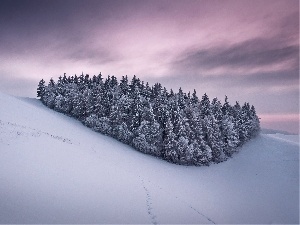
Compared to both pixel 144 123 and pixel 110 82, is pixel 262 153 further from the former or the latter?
pixel 110 82

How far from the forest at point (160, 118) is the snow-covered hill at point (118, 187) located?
2.69 metres

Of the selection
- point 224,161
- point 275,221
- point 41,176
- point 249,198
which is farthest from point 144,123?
point 41,176

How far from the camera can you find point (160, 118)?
49.5 meters

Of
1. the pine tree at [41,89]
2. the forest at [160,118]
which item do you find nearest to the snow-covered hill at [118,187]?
the forest at [160,118]

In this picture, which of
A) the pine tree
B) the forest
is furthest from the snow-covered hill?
the pine tree

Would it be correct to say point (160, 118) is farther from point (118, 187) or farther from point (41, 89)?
point (41, 89)

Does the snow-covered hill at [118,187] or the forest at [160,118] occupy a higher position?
the forest at [160,118]

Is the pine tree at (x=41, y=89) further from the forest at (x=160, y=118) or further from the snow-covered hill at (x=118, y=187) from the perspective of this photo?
the snow-covered hill at (x=118, y=187)

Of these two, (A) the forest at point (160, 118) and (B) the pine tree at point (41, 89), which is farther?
(B) the pine tree at point (41, 89)

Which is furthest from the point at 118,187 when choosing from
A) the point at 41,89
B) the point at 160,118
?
the point at 41,89

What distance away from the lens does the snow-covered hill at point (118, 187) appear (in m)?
13.6

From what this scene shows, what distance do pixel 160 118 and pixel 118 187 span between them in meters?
31.2

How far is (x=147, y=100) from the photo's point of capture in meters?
51.3

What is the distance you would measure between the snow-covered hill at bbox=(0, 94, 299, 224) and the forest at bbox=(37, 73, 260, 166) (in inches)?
106
